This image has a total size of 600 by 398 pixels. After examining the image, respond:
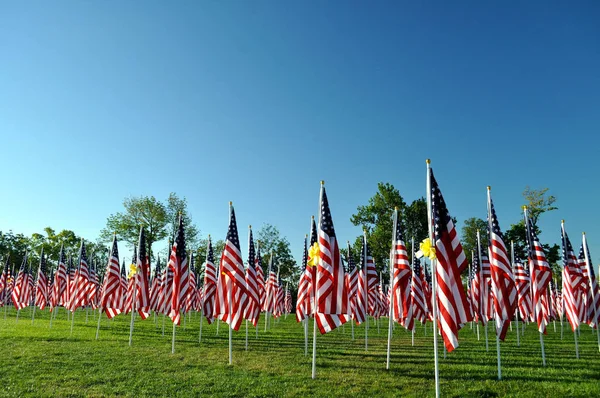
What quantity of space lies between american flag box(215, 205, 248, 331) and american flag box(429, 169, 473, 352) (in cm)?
746

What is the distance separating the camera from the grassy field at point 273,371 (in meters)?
10.4

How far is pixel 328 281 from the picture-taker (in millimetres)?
11758

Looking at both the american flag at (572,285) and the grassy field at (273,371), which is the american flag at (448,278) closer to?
the grassy field at (273,371)

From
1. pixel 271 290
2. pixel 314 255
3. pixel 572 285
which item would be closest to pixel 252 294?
pixel 314 255

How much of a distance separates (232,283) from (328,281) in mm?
4422

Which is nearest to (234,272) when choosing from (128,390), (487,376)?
(128,390)

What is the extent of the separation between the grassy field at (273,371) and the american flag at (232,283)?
1719mm

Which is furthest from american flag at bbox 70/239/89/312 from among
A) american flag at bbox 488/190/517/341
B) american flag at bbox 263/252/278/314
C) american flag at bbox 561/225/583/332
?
american flag at bbox 561/225/583/332

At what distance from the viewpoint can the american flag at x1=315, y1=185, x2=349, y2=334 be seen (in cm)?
1169

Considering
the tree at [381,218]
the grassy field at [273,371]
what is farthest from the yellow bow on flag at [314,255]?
the tree at [381,218]

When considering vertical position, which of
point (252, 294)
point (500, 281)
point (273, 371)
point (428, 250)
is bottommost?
point (273, 371)

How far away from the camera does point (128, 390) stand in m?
10.4

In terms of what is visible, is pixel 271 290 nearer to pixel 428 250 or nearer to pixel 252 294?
pixel 252 294

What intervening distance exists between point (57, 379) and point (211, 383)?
4386 mm
